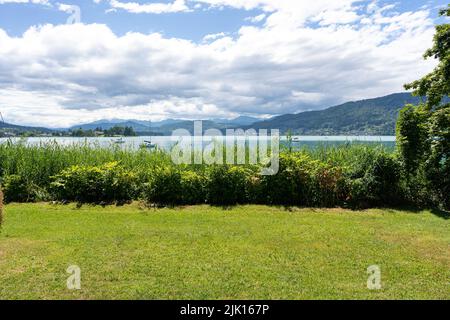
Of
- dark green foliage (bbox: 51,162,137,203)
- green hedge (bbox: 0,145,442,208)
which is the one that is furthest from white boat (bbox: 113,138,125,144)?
dark green foliage (bbox: 51,162,137,203)

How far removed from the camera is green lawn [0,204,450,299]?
4469 mm

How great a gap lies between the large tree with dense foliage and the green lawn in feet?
4.07

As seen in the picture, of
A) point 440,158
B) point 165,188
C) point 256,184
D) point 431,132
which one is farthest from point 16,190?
point 440,158

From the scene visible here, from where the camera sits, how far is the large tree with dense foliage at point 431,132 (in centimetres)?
890

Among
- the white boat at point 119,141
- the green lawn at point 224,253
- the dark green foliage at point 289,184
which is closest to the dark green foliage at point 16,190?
the green lawn at point 224,253

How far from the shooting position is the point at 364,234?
22.9ft

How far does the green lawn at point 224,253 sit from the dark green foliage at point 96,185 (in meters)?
1.10

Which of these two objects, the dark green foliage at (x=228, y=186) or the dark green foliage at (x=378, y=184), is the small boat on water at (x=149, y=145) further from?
the dark green foliage at (x=378, y=184)

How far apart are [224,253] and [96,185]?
18.4ft

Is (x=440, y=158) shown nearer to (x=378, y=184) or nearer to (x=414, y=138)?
(x=414, y=138)

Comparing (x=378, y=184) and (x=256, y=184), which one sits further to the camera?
Result: (x=256, y=184)

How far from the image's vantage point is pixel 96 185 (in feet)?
32.7

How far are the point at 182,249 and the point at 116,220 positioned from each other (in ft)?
8.71
